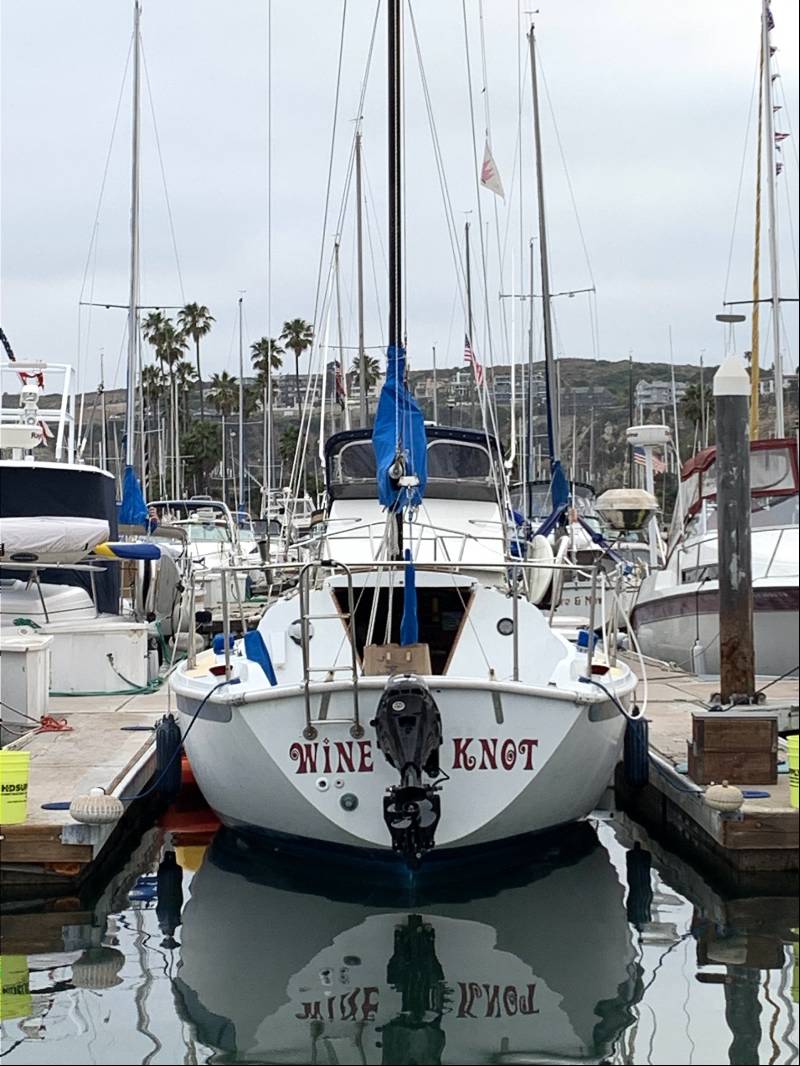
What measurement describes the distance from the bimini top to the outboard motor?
606cm

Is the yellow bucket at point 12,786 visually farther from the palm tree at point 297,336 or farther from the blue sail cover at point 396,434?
the palm tree at point 297,336

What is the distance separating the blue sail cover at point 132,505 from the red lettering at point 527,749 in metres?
11.8

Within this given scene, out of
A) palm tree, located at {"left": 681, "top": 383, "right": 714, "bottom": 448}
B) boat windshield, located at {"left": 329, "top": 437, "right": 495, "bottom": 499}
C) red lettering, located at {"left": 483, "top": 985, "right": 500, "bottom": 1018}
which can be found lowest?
red lettering, located at {"left": 483, "top": 985, "right": 500, "bottom": 1018}

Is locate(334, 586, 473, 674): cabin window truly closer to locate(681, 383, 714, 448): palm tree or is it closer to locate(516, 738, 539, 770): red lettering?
locate(516, 738, 539, 770): red lettering

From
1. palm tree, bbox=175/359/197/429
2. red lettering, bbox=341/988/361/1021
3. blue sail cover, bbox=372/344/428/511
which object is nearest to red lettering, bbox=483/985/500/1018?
red lettering, bbox=341/988/361/1021

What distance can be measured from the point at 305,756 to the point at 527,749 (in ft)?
4.75

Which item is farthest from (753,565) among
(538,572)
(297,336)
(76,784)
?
(297,336)

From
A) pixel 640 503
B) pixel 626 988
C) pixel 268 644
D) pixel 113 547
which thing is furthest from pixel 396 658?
pixel 640 503

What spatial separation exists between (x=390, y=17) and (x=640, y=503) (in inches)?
424

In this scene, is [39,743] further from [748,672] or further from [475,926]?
[748,672]

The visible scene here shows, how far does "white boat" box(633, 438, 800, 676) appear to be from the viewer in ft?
44.3

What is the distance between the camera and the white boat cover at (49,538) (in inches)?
553

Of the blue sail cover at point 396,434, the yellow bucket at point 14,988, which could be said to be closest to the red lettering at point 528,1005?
the yellow bucket at point 14,988

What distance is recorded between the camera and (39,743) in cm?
1141
